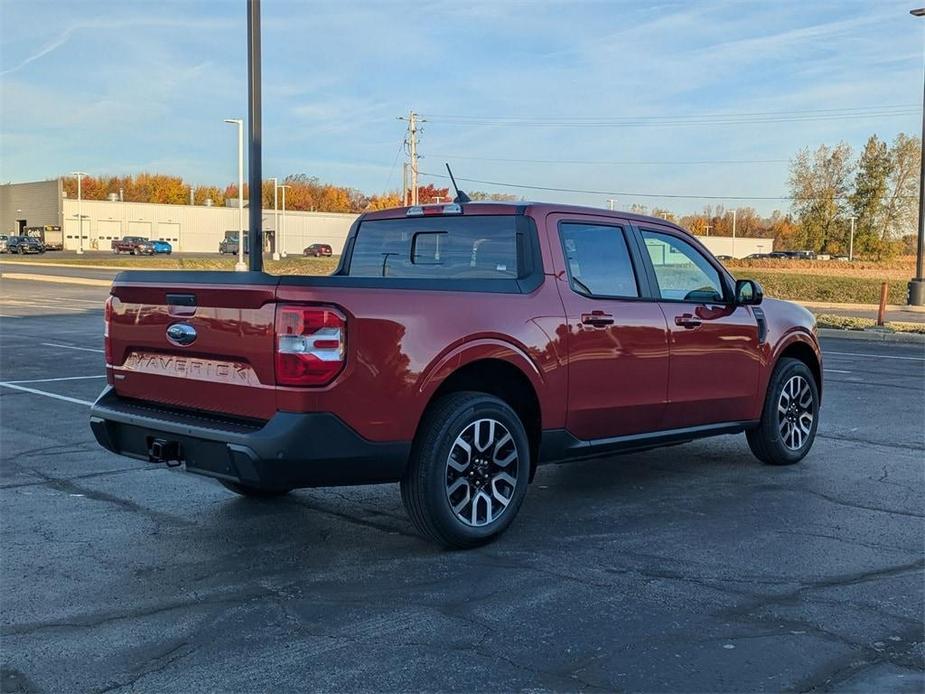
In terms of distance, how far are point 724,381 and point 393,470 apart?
2.97 meters

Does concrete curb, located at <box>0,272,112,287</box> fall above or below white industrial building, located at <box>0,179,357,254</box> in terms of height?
below

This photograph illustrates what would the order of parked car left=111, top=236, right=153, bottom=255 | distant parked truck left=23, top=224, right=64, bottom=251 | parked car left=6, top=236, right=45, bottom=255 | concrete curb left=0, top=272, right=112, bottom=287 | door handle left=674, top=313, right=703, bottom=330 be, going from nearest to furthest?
door handle left=674, top=313, right=703, bottom=330 < concrete curb left=0, top=272, right=112, bottom=287 < parked car left=6, top=236, right=45, bottom=255 < parked car left=111, top=236, right=153, bottom=255 < distant parked truck left=23, top=224, right=64, bottom=251

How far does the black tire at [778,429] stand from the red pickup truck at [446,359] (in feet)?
0.76

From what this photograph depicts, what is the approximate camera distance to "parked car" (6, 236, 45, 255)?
77.1 meters

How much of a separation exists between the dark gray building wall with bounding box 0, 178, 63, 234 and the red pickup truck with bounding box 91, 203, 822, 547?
3787 inches

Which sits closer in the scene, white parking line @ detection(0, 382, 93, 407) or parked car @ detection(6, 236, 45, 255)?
white parking line @ detection(0, 382, 93, 407)

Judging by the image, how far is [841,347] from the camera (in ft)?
59.5

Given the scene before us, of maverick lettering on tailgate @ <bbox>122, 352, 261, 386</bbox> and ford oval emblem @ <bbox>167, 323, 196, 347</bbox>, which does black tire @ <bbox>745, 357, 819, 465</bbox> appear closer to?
maverick lettering on tailgate @ <bbox>122, 352, 261, 386</bbox>

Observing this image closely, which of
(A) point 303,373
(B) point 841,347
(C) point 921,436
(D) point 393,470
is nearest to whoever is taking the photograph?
Answer: (A) point 303,373

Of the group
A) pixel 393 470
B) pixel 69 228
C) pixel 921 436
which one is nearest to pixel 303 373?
pixel 393 470

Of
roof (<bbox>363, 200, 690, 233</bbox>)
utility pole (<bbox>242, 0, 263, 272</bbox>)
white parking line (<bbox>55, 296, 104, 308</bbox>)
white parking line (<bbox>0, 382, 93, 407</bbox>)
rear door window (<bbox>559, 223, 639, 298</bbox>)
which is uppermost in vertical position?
utility pole (<bbox>242, 0, 263, 272</bbox>)

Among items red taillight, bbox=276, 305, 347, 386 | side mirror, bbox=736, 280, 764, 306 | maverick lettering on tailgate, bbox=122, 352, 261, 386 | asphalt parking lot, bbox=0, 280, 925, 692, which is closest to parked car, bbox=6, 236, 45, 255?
asphalt parking lot, bbox=0, 280, 925, 692

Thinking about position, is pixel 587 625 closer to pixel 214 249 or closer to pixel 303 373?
pixel 303 373

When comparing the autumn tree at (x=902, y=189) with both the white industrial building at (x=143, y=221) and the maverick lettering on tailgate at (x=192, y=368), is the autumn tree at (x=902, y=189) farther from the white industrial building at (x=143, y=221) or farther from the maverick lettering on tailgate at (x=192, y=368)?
the maverick lettering on tailgate at (x=192, y=368)
